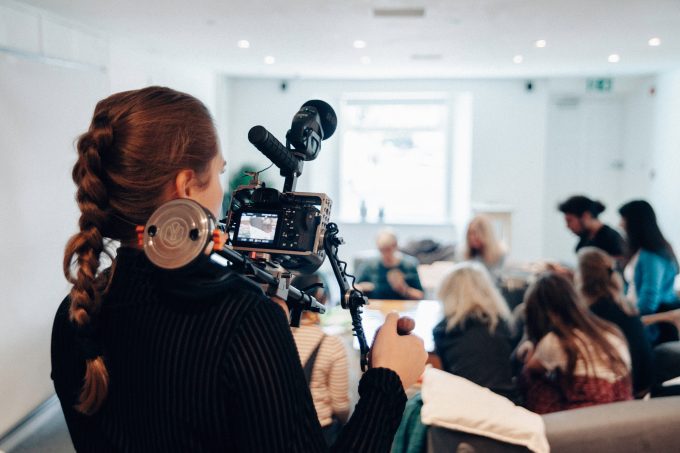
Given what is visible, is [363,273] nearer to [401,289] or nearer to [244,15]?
[401,289]

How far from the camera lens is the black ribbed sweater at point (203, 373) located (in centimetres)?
61

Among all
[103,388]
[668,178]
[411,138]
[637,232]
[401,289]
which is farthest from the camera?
[411,138]

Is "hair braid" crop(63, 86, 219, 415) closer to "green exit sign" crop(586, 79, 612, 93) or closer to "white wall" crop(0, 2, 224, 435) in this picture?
"white wall" crop(0, 2, 224, 435)

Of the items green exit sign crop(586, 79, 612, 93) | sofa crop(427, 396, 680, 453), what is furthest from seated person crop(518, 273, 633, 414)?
green exit sign crop(586, 79, 612, 93)

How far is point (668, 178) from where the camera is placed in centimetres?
638

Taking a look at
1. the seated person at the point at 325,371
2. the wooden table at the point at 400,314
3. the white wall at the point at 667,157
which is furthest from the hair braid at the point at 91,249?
the white wall at the point at 667,157

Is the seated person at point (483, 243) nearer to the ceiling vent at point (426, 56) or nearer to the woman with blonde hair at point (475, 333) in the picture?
the woman with blonde hair at point (475, 333)

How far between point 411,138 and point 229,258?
747 centimetres

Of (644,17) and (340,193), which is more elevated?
(644,17)

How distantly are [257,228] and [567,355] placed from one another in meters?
1.76

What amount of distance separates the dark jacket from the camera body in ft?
5.48

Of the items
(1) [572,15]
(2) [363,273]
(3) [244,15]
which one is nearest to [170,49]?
(3) [244,15]

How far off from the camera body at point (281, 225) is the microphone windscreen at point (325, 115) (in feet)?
0.76

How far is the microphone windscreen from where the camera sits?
42.9 inches
